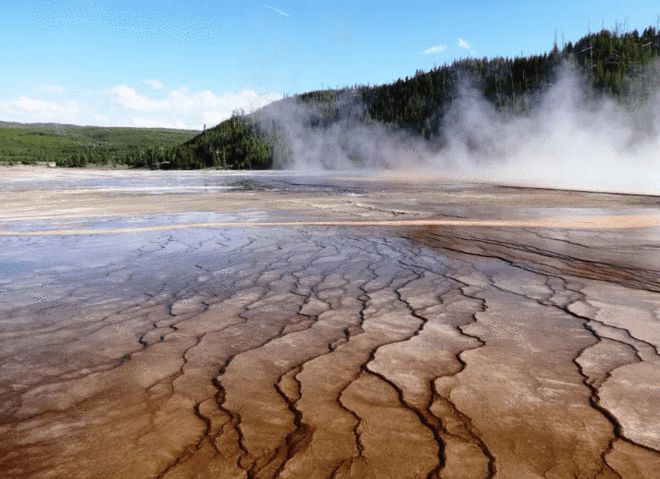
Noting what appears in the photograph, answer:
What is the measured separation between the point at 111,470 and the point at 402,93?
274ft

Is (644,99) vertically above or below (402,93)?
below

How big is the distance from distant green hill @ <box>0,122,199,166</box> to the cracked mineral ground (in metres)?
66.9

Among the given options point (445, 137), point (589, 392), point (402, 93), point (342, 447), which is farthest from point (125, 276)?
point (402, 93)

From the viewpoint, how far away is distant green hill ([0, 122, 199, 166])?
76.6 m

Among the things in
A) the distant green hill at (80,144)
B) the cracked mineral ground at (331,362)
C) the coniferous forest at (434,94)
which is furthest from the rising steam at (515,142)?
the distant green hill at (80,144)

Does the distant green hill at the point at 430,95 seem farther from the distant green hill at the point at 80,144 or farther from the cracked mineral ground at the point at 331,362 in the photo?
the cracked mineral ground at the point at 331,362

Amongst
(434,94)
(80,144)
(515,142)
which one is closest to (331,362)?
(515,142)

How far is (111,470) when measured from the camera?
1.78m

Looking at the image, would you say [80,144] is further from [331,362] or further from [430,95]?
[331,362]

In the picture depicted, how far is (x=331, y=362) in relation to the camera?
273 cm

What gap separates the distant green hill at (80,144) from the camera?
3017 inches

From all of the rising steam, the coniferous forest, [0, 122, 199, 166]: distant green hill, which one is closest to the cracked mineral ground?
the rising steam

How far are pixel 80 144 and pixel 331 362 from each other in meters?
131

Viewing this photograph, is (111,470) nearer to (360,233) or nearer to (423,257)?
(423,257)
